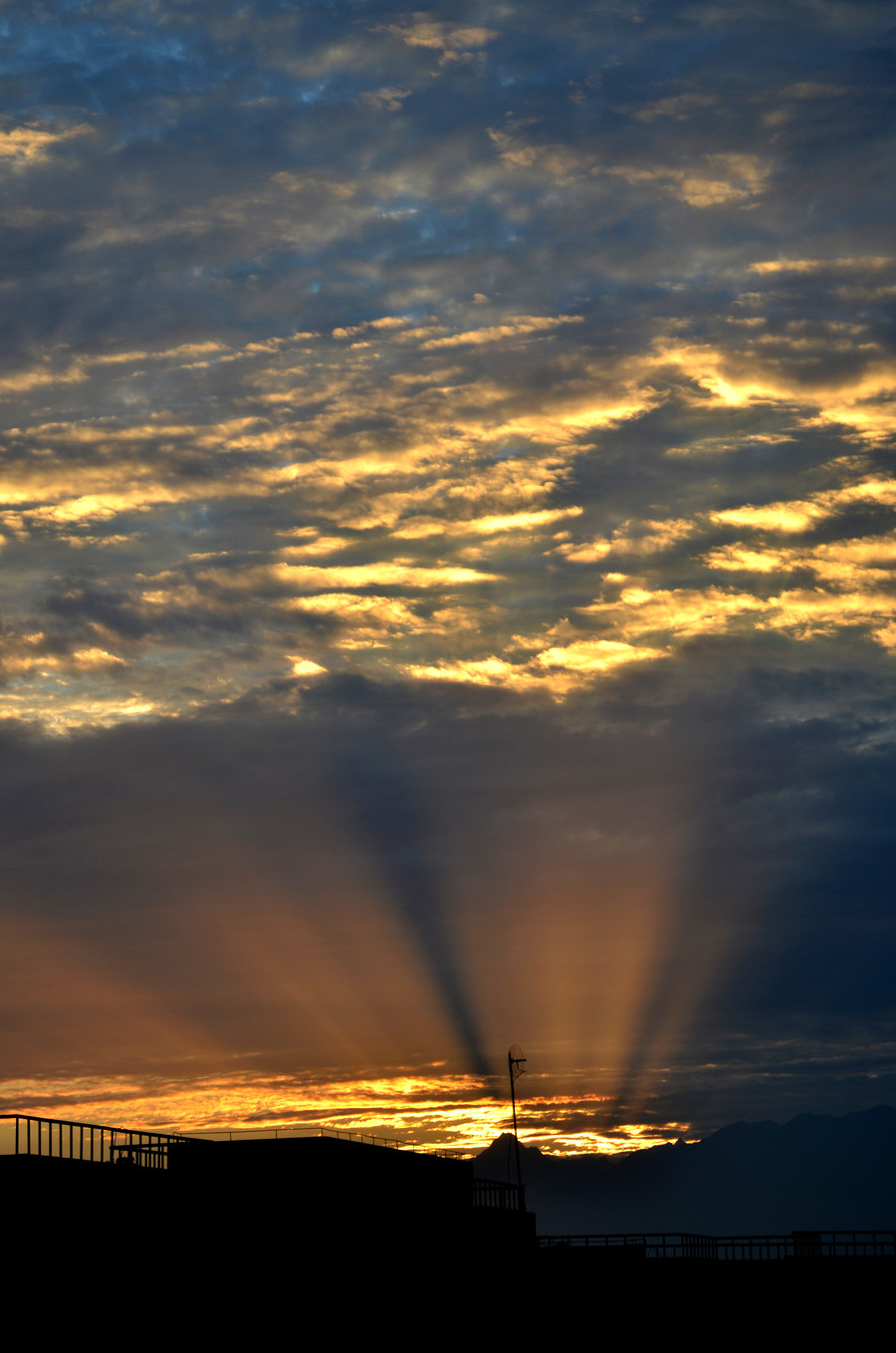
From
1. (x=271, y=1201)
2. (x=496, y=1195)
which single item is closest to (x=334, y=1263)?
(x=271, y=1201)

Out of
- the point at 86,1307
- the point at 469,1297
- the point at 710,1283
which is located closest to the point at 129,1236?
the point at 86,1307

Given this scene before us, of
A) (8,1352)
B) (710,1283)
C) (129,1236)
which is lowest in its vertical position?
(710,1283)

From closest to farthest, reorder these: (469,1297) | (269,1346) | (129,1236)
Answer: (129,1236) < (269,1346) < (469,1297)

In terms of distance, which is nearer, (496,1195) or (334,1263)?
(334,1263)

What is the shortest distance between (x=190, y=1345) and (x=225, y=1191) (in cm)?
867

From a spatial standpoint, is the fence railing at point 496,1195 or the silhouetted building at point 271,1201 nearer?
the silhouetted building at point 271,1201

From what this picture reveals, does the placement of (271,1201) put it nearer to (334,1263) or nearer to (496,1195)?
(334,1263)

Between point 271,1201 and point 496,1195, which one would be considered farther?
point 496,1195

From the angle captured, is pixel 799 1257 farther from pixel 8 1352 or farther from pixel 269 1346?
pixel 8 1352

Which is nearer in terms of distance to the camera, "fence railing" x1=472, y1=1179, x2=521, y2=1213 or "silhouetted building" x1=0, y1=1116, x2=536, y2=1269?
"silhouetted building" x1=0, y1=1116, x2=536, y2=1269

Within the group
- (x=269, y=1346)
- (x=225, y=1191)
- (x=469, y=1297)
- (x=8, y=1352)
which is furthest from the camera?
(x=469, y=1297)

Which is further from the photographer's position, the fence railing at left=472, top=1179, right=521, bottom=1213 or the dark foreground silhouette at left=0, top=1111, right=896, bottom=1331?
the fence railing at left=472, top=1179, right=521, bottom=1213

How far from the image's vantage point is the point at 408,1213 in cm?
5353

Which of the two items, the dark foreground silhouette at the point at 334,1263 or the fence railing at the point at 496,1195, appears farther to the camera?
the fence railing at the point at 496,1195
